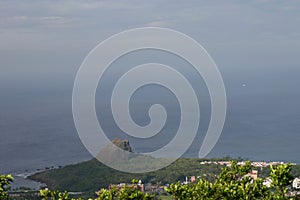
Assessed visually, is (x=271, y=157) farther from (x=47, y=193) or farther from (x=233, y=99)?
(x=233, y=99)

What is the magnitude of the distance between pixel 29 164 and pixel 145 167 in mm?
10838

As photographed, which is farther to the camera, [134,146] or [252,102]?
[252,102]

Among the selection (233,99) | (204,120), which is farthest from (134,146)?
(233,99)

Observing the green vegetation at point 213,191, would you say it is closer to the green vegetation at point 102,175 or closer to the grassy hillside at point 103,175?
the grassy hillside at point 103,175

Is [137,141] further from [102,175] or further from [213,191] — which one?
[213,191]

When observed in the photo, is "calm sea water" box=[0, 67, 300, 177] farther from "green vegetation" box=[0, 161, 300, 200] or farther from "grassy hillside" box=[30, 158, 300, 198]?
"green vegetation" box=[0, 161, 300, 200]

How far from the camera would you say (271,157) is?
116 feet

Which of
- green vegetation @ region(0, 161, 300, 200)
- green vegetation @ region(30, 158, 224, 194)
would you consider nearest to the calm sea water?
green vegetation @ region(30, 158, 224, 194)

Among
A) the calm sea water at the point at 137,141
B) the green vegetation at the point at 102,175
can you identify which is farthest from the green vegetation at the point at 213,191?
the calm sea water at the point at 137,141

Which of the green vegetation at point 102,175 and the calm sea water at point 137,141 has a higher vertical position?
the calm sea water at point 137,141

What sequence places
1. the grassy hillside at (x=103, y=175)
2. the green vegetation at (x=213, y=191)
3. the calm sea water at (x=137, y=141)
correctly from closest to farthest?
the green vegetation at (x=213, y=191) < the grassy hillside at (x=103, y=175) < the calm sea water at (x=137, y=141)

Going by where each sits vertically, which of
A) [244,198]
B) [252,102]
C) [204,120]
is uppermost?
[252,102]

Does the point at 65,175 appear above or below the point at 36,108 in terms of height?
below

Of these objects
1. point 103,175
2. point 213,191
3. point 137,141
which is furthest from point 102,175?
point 213,191
